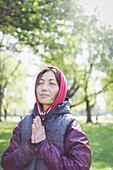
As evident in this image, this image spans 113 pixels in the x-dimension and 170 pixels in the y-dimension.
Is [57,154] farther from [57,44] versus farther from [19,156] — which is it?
[57,44]

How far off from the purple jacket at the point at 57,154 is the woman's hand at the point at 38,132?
41 millimetres

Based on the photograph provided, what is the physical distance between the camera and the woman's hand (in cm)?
185

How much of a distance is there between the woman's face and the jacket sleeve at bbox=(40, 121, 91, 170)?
1.62 feet

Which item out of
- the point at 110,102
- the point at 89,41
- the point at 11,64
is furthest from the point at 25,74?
the point at 110,102

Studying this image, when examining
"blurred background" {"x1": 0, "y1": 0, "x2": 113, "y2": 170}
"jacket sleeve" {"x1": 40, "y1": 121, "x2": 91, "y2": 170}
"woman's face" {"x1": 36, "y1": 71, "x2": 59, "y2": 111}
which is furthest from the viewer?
"blurred background" {"x1": 0, "y1": 0, "x2": 113, "y2": 170}

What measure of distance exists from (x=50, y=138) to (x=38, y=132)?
7.1 inches

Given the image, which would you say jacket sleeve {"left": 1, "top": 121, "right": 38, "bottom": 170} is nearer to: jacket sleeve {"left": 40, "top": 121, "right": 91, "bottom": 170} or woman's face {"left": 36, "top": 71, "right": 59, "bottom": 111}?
jacket sleeve {"left": 40, "top": 121, "right": 91, "bottom": 170}

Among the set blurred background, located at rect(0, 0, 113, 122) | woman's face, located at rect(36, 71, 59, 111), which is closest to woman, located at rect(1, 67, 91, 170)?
woman's face, located at rect(36, 71, 59, 111)

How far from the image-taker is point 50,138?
1.98m

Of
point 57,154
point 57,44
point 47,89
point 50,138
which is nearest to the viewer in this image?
point 57,154

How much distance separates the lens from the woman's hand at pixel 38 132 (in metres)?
1.85

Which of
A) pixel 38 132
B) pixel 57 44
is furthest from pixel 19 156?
pixel 57 44

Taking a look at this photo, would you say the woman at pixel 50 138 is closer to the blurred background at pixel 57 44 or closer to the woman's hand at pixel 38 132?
the woman's hand at pixel 38 132

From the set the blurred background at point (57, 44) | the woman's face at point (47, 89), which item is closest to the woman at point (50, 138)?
the woman's face at point (47, 89)
